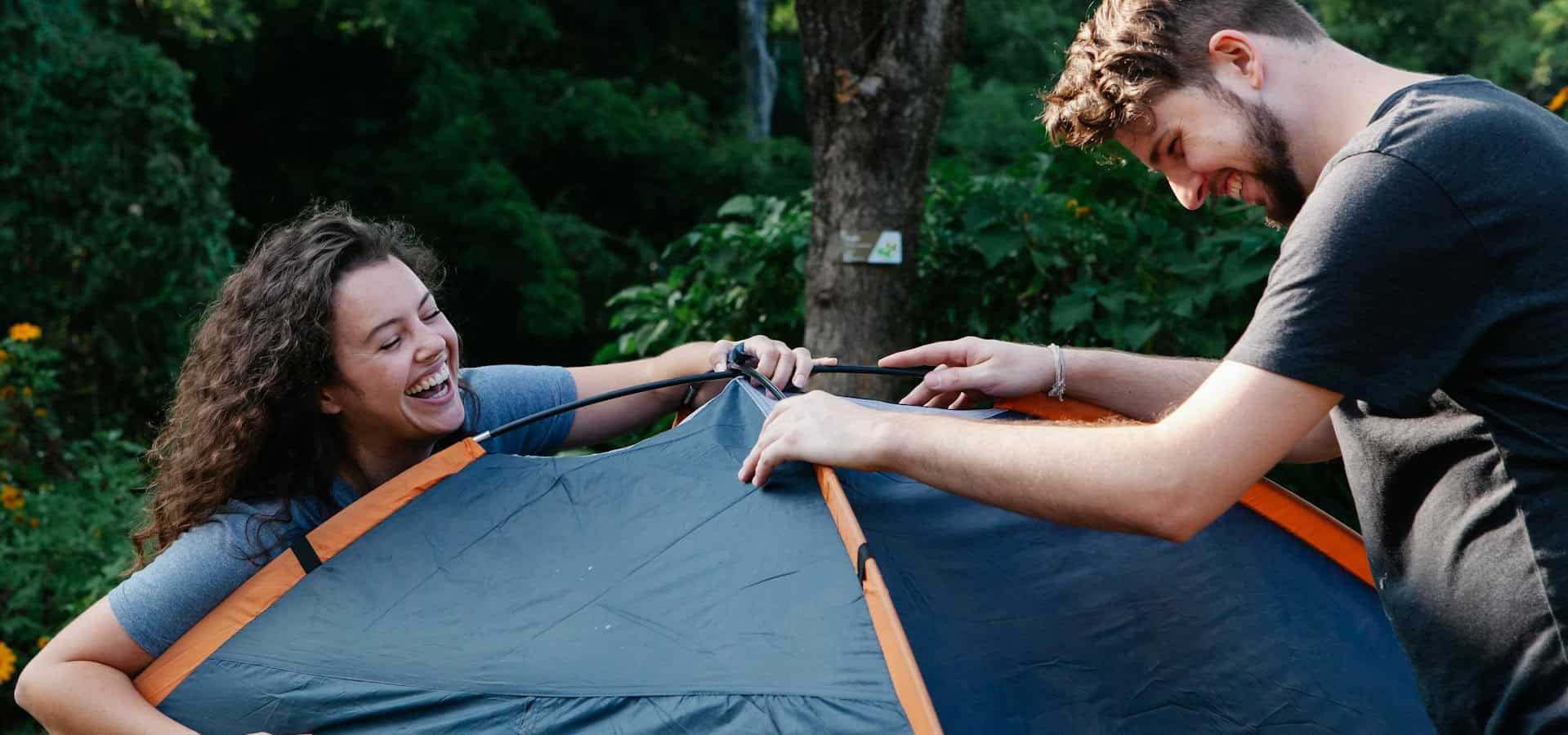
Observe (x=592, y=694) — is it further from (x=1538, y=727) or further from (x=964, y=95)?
(x=964, y=95)

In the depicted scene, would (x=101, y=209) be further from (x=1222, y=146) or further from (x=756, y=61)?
(x=756, y=61)

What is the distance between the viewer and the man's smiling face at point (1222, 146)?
1.50 metres

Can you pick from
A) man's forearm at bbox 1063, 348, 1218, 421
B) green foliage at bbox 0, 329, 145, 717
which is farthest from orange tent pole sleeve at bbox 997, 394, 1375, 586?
green foliage at bbox 0, 329, 145, 717

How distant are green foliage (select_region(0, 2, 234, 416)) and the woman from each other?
14.5 ft

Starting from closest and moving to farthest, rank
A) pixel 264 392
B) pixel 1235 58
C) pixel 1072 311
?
1. pixel 1235 58
2. pixel 264 392
3. pixel 1072 311

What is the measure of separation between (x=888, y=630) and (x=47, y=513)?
365 centimetres

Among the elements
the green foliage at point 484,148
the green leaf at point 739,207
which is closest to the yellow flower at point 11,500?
the green leaf at point 739,207

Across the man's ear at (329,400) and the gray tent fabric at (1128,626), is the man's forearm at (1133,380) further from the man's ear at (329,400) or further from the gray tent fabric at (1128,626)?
the man's ear at (329,400)

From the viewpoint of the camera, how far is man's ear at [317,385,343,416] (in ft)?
6.48

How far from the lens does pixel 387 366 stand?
6.41 ft

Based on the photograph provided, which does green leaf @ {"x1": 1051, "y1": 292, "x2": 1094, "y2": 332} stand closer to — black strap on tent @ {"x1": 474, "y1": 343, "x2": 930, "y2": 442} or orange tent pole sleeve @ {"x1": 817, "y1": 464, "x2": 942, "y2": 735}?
black strap on tent @ {"x1": 474, "y1": 343, "x2": 930, "y2": 442}

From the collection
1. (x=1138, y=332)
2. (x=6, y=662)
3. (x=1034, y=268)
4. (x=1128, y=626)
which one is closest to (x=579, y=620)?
(x=1128, y=626)

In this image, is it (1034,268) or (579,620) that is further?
(1034,268)

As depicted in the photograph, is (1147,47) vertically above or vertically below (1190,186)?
above
